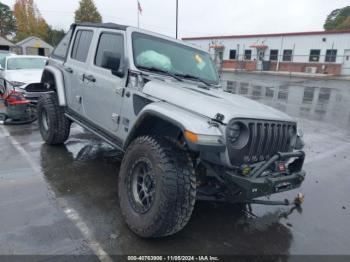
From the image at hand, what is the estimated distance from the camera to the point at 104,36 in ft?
14.5

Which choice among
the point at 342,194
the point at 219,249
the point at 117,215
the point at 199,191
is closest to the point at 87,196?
the point at 117,215

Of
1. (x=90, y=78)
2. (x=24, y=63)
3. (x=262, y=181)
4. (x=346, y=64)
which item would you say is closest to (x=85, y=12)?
(x=346, y=64)

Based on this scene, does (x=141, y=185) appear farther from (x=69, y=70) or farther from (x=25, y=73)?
(x=25, y=73)

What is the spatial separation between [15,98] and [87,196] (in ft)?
14.4

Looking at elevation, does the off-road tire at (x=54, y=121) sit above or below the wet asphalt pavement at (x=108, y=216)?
above

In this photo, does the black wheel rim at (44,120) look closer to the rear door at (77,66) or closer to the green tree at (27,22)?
the rear door at (77,66)

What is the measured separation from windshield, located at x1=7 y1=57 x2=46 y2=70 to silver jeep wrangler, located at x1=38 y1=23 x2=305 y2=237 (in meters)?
6.53

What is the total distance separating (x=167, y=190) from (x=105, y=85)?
1991 mm

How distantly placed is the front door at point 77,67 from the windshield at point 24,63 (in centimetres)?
557

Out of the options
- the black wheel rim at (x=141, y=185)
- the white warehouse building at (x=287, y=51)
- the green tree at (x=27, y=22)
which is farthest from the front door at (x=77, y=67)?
the green tree at (x=27, y=22)

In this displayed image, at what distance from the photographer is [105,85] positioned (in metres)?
4.10

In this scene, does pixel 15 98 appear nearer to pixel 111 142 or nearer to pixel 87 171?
pixel 87 171

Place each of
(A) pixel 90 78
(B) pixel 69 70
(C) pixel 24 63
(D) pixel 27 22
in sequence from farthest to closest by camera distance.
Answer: (D) pixel 27 22 < (C) pixel 24 63 < (B) pixel 69 70 < (A) pixel 90 78

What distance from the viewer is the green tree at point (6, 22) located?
8056cm
